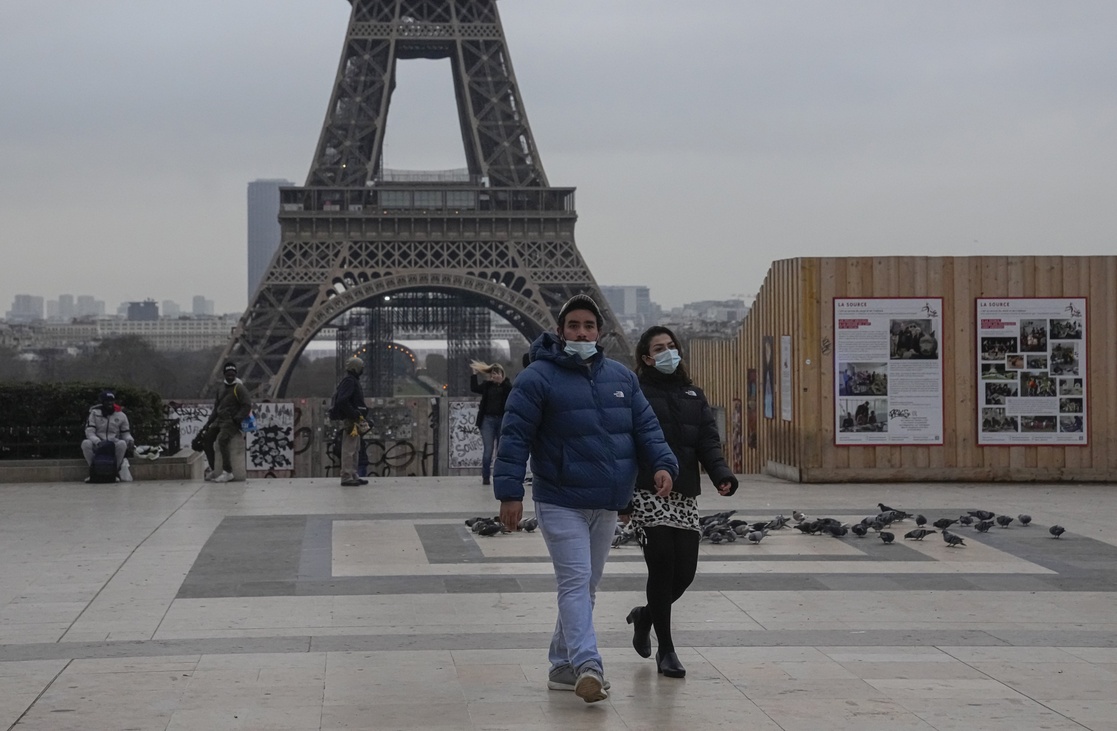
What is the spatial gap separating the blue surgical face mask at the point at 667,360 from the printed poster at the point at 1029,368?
428 inches

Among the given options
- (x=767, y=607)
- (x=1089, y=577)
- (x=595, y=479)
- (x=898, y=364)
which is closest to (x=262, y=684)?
(x=595, y=479)

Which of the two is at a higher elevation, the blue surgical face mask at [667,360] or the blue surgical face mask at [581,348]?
the blue surgical face mask at [581,348]

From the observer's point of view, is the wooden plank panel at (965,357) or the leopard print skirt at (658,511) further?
the wooden plank panel at (965,357)

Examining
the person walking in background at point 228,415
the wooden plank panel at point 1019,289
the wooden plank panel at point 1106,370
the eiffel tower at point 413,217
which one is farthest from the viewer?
the eiffel tower at point 413,217

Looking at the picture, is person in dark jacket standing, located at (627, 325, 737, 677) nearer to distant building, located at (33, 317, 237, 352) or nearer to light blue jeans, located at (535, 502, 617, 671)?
light blue jeans, located at (535, 502, 617, 671)

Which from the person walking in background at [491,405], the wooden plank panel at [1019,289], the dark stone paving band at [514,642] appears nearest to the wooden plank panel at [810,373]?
the wooden plank panel at [1019,289]

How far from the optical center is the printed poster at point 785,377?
719 inches

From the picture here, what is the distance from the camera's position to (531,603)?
955 cm

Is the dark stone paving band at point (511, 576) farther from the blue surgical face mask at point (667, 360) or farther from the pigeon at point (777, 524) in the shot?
the blue surgical face mask at point (667, 360)

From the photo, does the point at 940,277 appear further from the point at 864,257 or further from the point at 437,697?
the point at 437,697

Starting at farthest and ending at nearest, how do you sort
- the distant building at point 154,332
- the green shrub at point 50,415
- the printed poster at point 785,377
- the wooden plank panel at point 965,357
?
the distant building at point 154,332, the green shrub at point 50,415, the printed poster at point 785,377, the wooden plank panel at point 965,357

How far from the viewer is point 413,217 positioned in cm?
5822

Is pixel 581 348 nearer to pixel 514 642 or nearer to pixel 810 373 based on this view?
pixel 514 642

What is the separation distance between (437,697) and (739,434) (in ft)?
51.0
